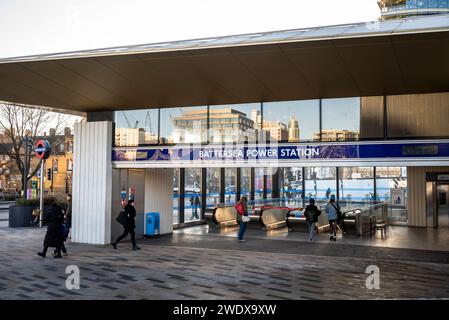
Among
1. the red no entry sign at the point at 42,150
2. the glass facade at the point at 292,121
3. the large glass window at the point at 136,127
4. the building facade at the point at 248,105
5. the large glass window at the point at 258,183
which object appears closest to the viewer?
the building facade at the point at 248,105

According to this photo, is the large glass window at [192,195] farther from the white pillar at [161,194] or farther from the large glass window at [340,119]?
the large glass window at [340,119]

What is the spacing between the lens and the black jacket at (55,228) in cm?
1073

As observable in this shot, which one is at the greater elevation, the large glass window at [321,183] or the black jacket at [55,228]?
the large glass window at [321,183]

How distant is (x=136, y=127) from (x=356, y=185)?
13069 millimetres

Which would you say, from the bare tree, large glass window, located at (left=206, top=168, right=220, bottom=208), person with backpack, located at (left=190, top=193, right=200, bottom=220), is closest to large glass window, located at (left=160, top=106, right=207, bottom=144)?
person with backpack, located at (left=190, top=193, right=200, bottom=220)

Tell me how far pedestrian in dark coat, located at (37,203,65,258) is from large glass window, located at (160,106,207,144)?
3.88 meters

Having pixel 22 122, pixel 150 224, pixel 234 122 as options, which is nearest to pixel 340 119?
pixel 234 122

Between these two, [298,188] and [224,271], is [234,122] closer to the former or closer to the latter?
[224,271]

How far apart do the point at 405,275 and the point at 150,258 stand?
Answer: 5813mm

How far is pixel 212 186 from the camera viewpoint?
71.2 feet

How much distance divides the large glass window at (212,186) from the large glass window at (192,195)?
2.20ft

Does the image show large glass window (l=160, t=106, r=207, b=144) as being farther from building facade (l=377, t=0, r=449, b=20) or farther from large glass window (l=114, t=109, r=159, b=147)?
building facade (l=377, t=0, r=449, b=20)

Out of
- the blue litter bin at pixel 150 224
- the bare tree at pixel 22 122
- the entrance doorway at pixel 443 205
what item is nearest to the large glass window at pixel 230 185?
the blue litter bin at pixel 150 224

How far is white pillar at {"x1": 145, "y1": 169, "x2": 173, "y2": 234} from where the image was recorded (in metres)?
15.0
